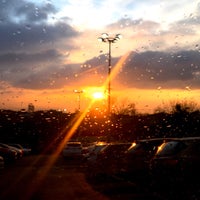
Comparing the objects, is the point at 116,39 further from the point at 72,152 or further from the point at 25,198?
the point at 25,198

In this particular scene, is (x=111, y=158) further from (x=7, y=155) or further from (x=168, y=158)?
(x=7, y=155)

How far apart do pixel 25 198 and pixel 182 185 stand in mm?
4428

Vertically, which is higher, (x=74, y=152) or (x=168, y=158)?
(x=168, y=158)

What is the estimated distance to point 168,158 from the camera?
15.3 m

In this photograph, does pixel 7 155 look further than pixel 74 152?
No

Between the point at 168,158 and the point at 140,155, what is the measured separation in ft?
14.0

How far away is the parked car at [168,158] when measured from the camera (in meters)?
15.0

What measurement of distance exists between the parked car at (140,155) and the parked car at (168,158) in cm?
279

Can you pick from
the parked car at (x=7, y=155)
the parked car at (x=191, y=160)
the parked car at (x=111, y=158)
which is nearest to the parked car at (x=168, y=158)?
the parked car at (x=191, y=160)

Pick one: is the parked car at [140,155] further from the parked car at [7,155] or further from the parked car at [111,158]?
the parked car at [7,155]

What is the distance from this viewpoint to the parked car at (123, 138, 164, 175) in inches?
754

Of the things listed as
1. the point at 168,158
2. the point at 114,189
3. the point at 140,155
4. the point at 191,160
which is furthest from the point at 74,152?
the point at 191,160

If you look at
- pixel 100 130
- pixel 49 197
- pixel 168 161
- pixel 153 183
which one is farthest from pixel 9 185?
pixel 100 130

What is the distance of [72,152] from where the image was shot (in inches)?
→ 1734
